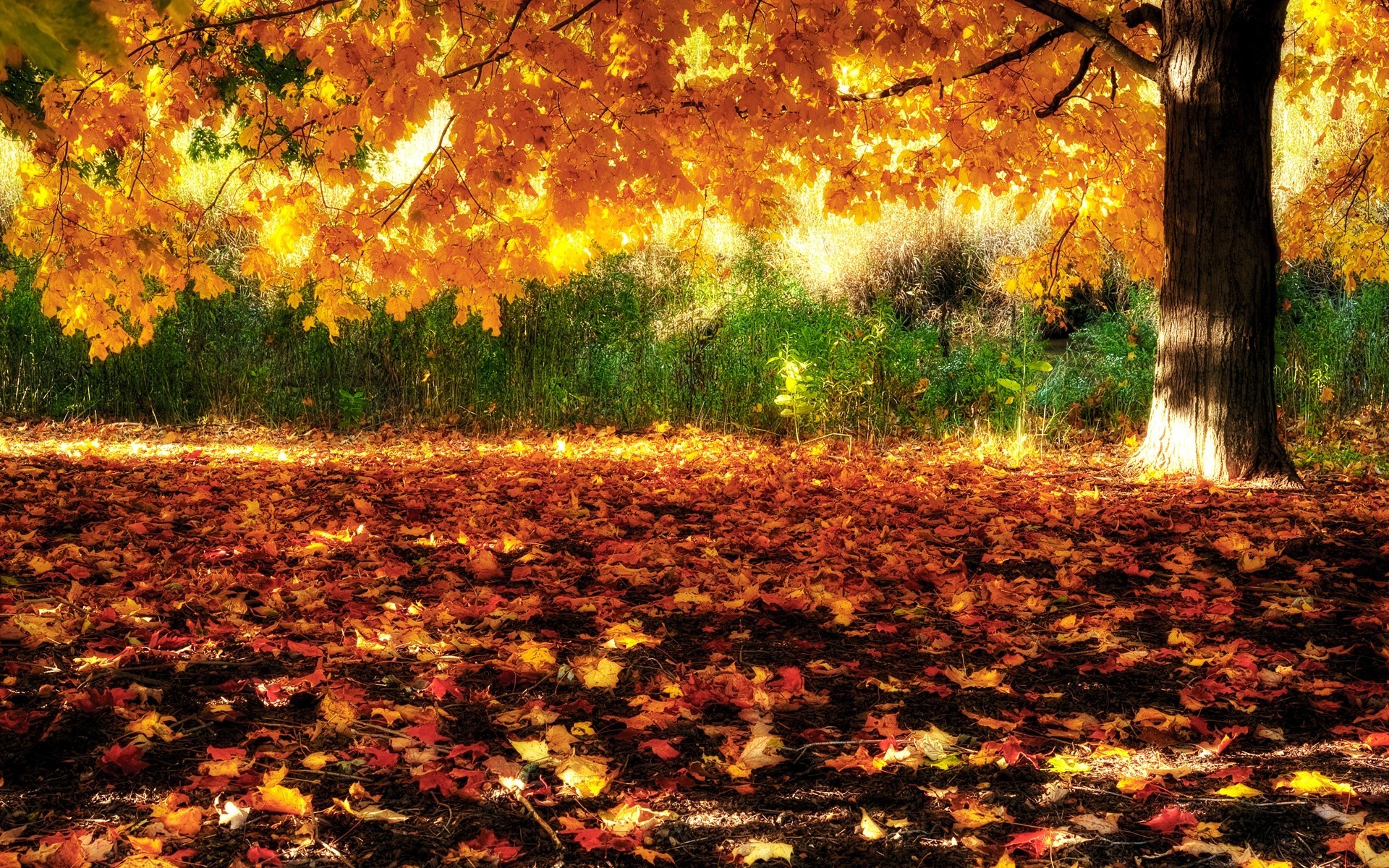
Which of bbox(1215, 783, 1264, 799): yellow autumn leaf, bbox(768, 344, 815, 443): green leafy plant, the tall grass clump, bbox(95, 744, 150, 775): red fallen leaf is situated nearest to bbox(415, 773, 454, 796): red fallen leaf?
bbox(95, 744, 150, 775): red fallen leaf

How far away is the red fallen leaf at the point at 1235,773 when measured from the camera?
7.18ft

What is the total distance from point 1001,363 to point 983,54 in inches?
102

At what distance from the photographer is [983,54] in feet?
22.1

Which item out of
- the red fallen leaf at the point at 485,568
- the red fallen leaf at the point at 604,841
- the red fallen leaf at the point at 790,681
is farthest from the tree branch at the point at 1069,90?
the red fallen leaf at the point at 604,841

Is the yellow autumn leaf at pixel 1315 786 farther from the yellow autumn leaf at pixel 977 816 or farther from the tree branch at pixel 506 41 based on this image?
the tree branch at pixel 506 41

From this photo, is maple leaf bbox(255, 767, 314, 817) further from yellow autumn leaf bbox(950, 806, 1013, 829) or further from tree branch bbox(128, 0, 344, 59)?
tree branch bbox(128, 0, 344, 59)

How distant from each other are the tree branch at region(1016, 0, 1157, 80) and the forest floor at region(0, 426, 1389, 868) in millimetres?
2070

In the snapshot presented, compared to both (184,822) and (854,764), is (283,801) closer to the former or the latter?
(184,822)

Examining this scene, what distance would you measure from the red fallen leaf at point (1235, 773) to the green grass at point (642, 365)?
225 inches

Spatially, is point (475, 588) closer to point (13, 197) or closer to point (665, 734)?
point (665, 734)

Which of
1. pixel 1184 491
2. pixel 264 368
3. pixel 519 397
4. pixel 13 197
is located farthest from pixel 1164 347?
pixel 13 197

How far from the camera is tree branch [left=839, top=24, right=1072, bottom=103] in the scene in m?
6.11

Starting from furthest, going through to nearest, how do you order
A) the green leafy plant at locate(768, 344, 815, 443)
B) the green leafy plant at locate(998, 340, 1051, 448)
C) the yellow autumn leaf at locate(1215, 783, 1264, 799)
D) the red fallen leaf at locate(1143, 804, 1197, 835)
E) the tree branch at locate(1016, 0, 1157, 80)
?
the green leafy plant at locate(768, 344, 815, 443) < the green leafy plant at locate(998, 340, 1051, 448) < the tree branch at locate(1016, 0, 1157, 80) < the yellow autumn leaf at locate(1215, 783, 1264, 799) < the red fallen leaf at locate(1143, 804, 1197, 835)

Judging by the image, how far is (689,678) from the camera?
9.20ft
